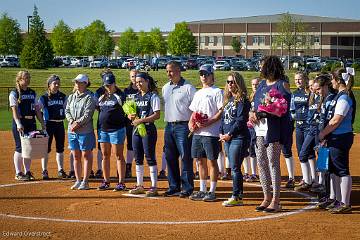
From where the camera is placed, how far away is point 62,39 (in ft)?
259

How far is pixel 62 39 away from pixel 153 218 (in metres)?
74.5

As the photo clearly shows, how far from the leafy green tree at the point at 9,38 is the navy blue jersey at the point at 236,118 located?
7040 centimetres

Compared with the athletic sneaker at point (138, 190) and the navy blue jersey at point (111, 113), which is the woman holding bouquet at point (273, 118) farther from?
the navy blue jersey at point (111, 113)

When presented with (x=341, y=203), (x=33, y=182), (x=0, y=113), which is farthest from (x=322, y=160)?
(x=0, y=113)

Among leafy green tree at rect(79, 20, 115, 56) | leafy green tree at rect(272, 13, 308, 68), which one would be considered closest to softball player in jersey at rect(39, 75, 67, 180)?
leafy green tree at rect(272, 13, 308, 68)

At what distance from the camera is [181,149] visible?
905cm

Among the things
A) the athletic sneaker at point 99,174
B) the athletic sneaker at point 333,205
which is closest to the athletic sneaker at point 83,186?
the athletic sneaker at point 99,174

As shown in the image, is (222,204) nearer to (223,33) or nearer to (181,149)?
(181,149)

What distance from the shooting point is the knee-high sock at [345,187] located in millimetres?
7909

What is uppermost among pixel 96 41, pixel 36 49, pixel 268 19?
pixel 268 19

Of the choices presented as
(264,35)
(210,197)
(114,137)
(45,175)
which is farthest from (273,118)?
(264,35)

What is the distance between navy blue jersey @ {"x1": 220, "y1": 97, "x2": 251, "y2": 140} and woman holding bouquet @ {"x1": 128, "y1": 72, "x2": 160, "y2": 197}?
1.25m

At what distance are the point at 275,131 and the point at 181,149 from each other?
1.85 metres

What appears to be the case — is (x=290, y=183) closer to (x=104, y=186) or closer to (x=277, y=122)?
(x=277, y=122)
